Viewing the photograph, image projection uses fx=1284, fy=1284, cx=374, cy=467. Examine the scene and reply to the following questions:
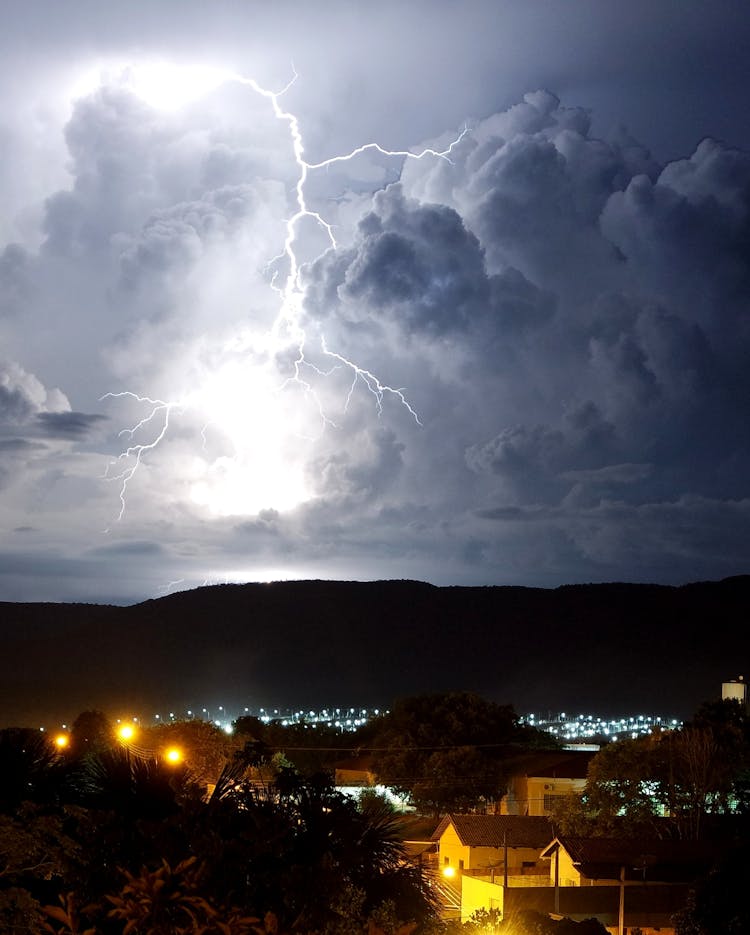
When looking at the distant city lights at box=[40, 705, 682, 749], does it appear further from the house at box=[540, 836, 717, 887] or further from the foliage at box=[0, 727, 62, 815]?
the foliage at box=[0, 727, 62, 815]

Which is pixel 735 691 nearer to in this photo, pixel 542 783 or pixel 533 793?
pixel 542 783

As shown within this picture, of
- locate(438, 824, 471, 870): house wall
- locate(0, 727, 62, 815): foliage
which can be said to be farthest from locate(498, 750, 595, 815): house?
locate(0, 727, 62, 815): foliage

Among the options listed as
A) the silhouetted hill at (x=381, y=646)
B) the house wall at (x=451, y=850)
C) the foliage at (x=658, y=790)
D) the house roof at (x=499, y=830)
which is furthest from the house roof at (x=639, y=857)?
the silhouetted hill at (x=381, y=646)

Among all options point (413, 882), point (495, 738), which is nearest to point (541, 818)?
point (495, 738)

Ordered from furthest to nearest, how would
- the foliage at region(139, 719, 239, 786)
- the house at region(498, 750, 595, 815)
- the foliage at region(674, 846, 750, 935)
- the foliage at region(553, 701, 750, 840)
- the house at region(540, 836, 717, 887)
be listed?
the house at region(498, 750, 595, 815), the foliage at region(139, 719, 239, 786), the foliage at region(553, 701, 750, 840), the house at region(540, 836, 717, 887), the foliage at region(674, 846, 750, 935)

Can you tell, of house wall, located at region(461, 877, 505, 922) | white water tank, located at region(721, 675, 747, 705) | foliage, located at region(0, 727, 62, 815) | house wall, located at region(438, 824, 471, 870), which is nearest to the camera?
foliage, located at region(0, 727, 62, 815)

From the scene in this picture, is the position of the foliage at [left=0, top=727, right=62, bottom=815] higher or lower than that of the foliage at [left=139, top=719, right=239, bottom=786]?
higher

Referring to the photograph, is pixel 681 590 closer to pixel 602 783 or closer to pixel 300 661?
pixel 300 661

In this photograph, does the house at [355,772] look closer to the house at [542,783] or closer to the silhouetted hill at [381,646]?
the house at [542,783]
